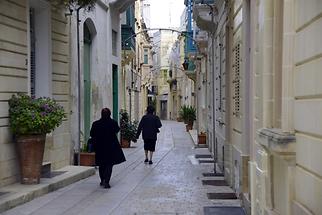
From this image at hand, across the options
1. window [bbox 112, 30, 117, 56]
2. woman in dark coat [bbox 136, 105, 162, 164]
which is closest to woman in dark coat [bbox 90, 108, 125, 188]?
woman in dark coat [bbox 136, 105, 162, 164]

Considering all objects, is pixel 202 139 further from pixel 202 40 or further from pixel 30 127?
pixel 30 127

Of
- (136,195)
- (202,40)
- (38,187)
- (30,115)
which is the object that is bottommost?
(136,195)

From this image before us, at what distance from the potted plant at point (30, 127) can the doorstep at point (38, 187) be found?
0.29 m

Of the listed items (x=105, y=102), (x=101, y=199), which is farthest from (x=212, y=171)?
(x=105, y=102)

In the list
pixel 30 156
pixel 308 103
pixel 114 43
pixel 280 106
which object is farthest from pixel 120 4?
pixel 308 103

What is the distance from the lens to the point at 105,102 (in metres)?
19.6

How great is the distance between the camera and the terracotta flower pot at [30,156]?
10383mm

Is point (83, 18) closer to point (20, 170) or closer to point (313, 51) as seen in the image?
point (20, 170)

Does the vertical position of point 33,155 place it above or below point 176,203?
above

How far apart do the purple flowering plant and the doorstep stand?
98 cm

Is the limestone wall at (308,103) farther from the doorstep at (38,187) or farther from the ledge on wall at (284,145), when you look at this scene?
the doorstep at (38,187)

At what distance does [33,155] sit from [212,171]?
5.36 m

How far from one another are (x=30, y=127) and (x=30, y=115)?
211 mm

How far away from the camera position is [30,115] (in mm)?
10102
